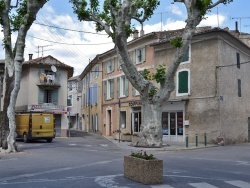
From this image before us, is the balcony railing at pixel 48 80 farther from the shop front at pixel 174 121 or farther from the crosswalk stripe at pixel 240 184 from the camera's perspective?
the crosswalk stripe at pixel 240 184

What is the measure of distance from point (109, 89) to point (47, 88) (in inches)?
243

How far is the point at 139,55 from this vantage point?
33.2 m

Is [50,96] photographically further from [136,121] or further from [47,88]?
[136,121]

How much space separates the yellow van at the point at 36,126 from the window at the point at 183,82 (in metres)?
9.48

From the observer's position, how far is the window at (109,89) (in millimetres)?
38406

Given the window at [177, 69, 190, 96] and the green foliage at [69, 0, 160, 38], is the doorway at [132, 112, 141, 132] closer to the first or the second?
the window at [177, 69, 190, 96]

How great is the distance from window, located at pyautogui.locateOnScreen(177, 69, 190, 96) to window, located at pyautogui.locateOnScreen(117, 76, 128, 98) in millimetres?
7838

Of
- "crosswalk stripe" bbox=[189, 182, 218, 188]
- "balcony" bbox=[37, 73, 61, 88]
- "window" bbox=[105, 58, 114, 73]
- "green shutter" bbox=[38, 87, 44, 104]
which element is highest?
"window" bbox=[105, 58, 114, 73]

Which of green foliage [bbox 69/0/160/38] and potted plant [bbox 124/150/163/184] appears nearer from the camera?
potted plant [bbox 124/150/163/184]

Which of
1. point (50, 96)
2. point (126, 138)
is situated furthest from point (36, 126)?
point (50, 96)

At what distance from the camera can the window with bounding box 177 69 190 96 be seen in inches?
1077

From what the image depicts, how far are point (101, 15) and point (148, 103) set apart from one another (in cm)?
552

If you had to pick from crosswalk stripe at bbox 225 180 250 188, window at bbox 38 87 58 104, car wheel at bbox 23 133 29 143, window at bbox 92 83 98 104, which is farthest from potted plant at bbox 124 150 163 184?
window at bbox 92 83 98 104

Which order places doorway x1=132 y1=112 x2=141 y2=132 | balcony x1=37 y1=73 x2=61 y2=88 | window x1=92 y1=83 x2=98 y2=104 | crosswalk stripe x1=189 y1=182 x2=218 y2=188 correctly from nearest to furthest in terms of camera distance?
crosswalk stripe x1=189 y1=182 x2=218 y2=188
doorway x1=132 y1=112 x2=141 y2=132
balcony x1=37 y1=73 x2=61 y2=88
window x1=92 y1=83 x2=98 y2=104
